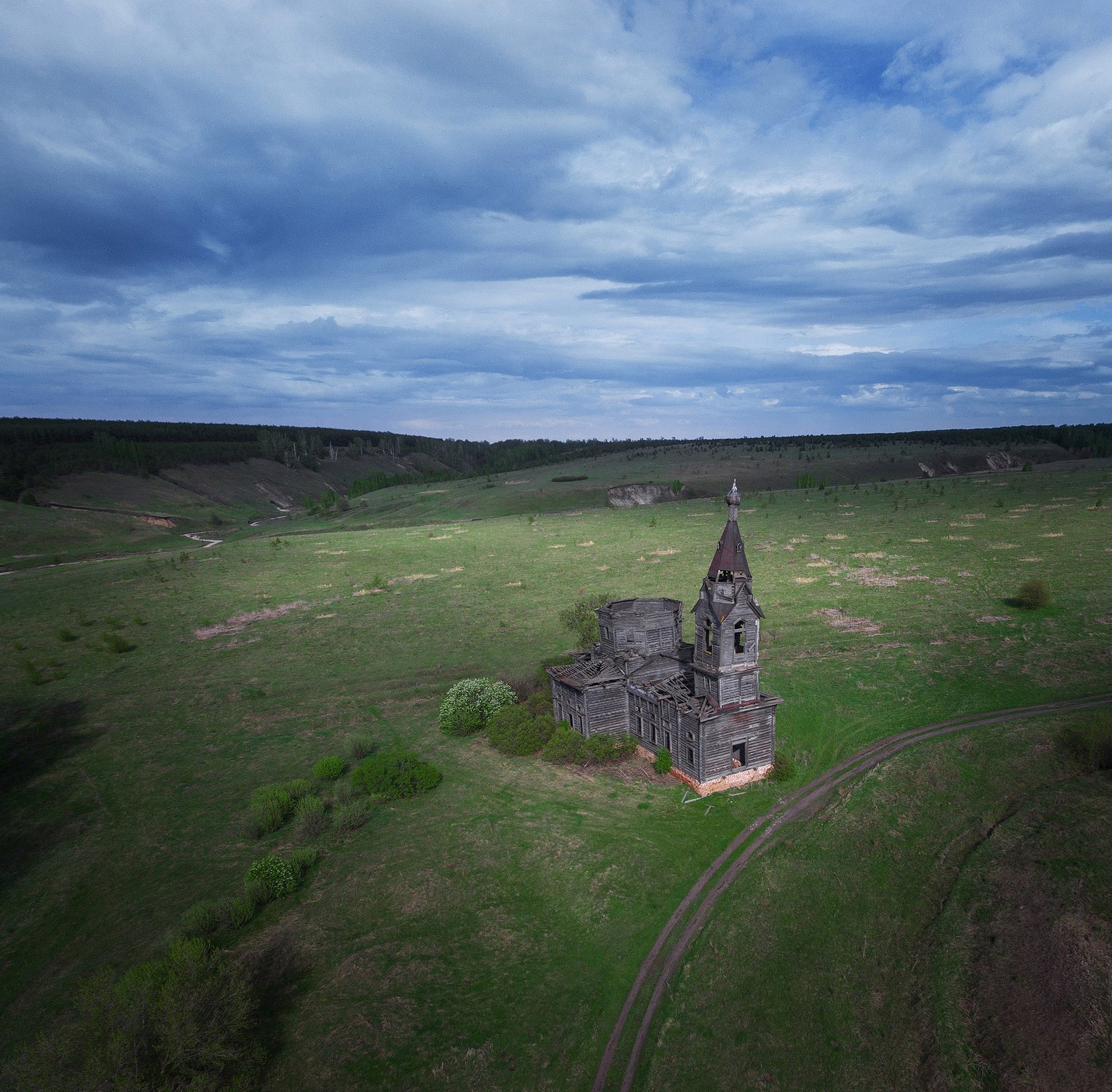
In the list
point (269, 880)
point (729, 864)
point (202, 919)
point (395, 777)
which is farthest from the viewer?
point (395, 777)

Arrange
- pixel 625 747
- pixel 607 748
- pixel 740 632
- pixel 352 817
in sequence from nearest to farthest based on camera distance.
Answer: pixel 352 817 < pixel 740 632 < pixel 607 748 < pixel 625 747

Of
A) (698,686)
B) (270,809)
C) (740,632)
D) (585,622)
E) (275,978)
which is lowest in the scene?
(275,978)

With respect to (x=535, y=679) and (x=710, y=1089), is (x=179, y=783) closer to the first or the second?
(x=535, y=679)

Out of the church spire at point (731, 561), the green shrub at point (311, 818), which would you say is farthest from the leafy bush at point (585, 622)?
the green shrub at point (311, 818)

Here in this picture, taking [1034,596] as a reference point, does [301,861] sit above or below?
below

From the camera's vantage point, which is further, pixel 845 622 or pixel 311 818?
pixel 845 622

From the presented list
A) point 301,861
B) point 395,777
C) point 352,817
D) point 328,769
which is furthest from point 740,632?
point 328,769

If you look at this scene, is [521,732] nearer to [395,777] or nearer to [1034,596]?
[395,777]
